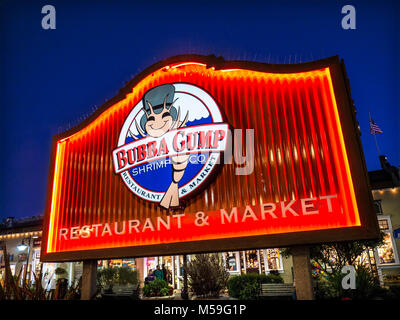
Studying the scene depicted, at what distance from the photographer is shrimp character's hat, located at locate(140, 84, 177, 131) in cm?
740

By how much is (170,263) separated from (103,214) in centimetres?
1451

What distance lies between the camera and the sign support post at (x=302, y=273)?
5066 millimetres

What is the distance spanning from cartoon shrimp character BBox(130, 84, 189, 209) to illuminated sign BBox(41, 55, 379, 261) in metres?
0.03

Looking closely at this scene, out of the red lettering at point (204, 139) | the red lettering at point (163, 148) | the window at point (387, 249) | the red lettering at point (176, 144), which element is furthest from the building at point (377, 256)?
the red lettering at point (204, 139)

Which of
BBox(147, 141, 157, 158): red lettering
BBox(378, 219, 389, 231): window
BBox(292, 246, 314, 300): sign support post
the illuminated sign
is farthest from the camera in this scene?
BBox(378, 219, 389, 231): window

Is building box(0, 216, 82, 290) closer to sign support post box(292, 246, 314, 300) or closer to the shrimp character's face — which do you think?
the shrimp character's face

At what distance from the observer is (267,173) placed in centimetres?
583

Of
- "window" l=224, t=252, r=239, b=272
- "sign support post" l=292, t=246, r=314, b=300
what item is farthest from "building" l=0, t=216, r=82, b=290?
"sign support post" l=292, t=246, r=314, b=300

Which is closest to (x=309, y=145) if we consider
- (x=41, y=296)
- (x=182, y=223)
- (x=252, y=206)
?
(x=252, y=206)

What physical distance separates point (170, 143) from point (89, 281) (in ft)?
12.7

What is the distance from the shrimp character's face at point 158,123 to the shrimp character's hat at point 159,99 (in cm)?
9

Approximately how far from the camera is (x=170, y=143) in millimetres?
7051
